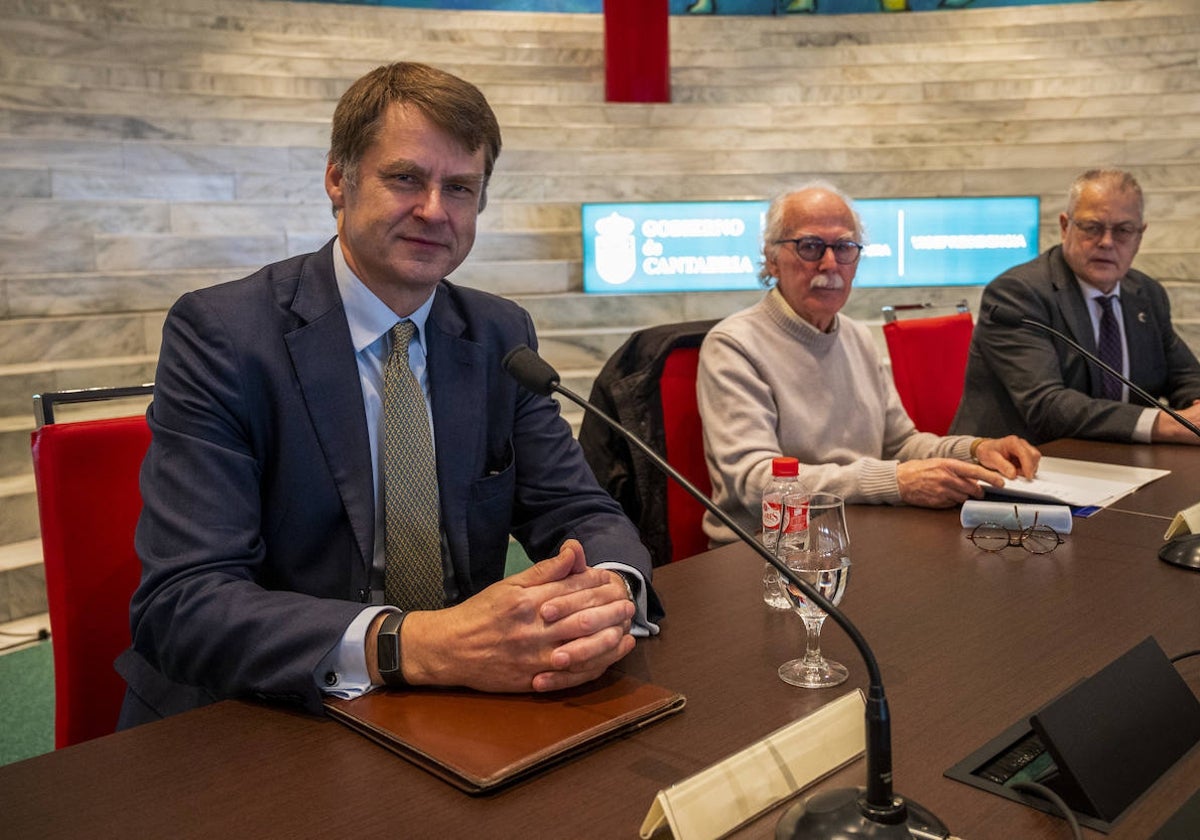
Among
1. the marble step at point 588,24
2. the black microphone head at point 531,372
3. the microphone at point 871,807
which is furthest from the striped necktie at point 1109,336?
the marble step at point 588,24

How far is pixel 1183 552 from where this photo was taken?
136cm

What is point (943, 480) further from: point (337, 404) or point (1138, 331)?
point (1138, 331)

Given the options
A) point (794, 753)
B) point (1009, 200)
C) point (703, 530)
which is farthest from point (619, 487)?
point (1009, 200)

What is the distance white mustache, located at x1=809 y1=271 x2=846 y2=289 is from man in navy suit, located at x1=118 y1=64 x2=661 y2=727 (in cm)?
Result: 78

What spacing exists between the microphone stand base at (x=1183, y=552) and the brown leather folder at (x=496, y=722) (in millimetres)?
782

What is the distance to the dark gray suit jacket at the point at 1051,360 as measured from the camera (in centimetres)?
244

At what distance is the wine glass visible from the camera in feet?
3.32

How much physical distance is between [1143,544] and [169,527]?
1.27 metres

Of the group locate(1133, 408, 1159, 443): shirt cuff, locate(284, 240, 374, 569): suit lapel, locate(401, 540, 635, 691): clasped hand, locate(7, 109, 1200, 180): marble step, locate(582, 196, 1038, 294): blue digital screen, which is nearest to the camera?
locate(401, 540, 635, 691): clasped hand

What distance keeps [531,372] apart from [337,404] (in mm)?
342

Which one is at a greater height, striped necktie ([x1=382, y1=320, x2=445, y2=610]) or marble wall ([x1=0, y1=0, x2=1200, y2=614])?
marble wall ([x1=0, y1=0, x2=1200, y2=614])

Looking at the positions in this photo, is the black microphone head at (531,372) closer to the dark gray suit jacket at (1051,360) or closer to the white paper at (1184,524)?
the white paper at (1184,524)

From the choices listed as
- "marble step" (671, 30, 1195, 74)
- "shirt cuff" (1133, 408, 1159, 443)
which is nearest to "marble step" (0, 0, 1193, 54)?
"marble step" (671, 30, 1195, 74)

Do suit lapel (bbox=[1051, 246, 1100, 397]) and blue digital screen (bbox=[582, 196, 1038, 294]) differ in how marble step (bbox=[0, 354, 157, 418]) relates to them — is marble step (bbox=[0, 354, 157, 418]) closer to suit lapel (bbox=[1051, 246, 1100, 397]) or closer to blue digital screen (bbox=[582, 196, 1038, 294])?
blue digital screen (bbox=[582, 196, 1038, 294])
